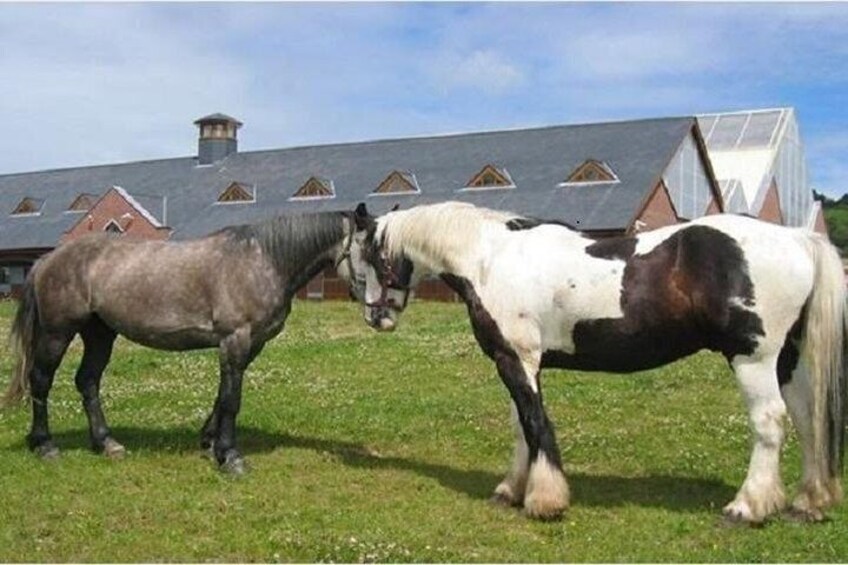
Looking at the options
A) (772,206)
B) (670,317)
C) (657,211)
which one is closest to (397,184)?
(657,211)

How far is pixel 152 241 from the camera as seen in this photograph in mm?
12539

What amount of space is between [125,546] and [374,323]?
3725mm

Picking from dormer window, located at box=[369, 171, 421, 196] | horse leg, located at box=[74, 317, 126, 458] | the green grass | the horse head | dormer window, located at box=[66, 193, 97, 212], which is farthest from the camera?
dormer window, located at box=[66, 193, 97, 212]

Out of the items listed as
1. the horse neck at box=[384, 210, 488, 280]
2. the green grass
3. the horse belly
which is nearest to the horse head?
the horse neck at box=[384, 210, 488, 280]

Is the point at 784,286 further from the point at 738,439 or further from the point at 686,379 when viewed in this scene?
the point at 686,379

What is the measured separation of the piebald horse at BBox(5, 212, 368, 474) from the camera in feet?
38.4

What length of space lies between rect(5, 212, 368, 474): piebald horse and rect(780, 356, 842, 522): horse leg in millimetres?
5197

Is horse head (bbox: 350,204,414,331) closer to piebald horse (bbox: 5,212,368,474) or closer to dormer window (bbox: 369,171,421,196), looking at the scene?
piebald horse (bbox: 5,212,368,474)

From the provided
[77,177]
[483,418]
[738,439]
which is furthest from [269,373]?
[77,177]

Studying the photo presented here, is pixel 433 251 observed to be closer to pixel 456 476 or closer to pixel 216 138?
pixel 456 476

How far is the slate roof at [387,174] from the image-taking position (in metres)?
54.4

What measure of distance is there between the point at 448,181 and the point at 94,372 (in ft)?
157

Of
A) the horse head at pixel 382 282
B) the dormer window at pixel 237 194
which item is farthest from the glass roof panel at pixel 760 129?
the horse head at pixel 382 282

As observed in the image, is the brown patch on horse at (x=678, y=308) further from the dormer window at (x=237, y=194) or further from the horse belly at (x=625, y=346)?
the dormer window at (x=237, y=194)
